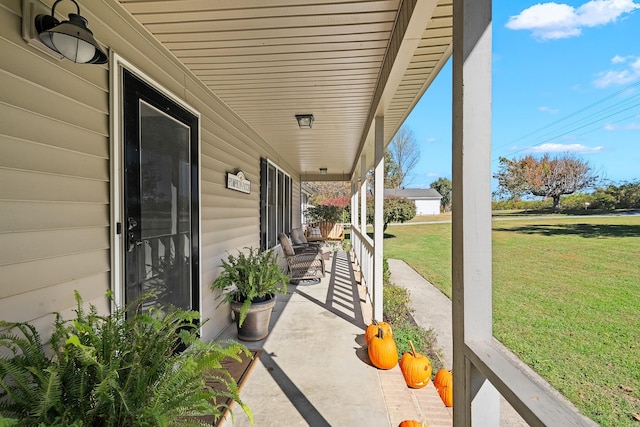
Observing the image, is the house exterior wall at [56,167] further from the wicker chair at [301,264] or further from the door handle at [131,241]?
the wicker chair at [301,264]

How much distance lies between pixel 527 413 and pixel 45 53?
7.31 feet

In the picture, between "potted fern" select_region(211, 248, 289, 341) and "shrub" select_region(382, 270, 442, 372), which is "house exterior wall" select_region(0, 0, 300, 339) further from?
"shrub" select_region(382, 270, 442, 372)

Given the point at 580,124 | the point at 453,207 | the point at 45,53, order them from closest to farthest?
the point at 453,207 < the point at 45,53 < the point at 580,124

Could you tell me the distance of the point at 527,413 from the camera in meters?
0.75

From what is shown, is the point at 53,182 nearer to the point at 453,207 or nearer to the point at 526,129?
the point at 453,207

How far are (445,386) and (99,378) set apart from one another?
2.32 m

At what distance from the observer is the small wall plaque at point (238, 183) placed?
12.5ft

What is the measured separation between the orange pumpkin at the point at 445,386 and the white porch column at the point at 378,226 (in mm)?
947

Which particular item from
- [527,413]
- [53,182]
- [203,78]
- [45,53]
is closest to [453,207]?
[527,413]

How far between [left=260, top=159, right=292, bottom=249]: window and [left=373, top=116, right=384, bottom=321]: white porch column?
232 centimetres

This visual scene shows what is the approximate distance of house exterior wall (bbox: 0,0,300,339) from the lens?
4.32ft

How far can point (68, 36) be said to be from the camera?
4.46 feet

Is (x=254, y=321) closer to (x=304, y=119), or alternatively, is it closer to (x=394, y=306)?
(x=394, y=306)

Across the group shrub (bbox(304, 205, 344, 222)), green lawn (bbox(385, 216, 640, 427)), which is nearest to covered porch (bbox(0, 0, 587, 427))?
green lawn (bbox(385, 216, 640, 427))
